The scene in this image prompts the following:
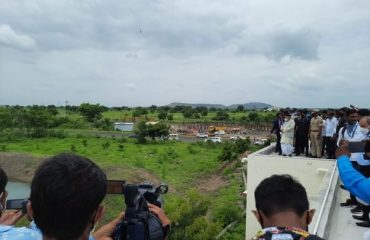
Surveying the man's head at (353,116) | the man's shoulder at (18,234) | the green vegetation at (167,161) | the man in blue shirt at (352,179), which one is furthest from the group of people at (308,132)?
the man's shoulder at (18,234)

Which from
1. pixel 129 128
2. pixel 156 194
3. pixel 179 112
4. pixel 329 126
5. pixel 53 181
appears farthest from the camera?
pixel 179 112

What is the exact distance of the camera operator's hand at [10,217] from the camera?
1.82m

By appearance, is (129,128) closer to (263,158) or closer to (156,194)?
(263,158)

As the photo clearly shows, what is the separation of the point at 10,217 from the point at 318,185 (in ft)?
28.3

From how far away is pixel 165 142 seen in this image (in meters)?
39.4

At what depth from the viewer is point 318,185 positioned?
9375mm

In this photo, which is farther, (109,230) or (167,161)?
(167,161)

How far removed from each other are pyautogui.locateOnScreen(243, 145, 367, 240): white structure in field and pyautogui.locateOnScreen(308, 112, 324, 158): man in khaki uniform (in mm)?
540

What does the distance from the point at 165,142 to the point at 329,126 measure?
3079 cm

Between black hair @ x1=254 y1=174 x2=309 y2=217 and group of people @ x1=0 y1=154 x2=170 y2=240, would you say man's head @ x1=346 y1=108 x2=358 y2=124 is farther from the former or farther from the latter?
group of people @ x1=0 y1=154 x2=170 y2=240

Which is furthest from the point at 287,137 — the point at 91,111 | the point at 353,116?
the point at 91,111

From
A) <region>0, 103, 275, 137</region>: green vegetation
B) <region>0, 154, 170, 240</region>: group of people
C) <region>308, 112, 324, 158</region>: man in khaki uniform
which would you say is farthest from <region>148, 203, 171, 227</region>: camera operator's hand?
<region>0, 103, 275, 137</region>: green vegetation

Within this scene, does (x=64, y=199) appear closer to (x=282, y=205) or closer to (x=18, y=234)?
(x=18, y=234)

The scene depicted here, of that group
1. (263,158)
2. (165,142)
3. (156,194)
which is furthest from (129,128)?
(156,194)
